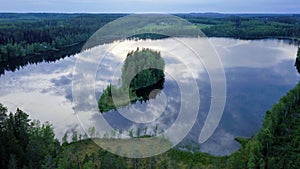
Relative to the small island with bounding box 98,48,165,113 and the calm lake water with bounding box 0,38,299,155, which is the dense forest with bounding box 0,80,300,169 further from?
the small island with bounding box 98,48,165,113

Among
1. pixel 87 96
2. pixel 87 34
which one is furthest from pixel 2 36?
pixel 87 96

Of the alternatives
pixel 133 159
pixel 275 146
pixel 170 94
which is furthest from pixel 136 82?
pixel 275 146

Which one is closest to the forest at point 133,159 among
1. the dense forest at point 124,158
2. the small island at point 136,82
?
the dense forest at point 124,158

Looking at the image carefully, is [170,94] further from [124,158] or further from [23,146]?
[23,146]

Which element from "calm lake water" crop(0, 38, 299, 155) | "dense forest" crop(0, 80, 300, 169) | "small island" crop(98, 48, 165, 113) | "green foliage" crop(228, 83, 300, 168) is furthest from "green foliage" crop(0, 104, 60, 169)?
"small island" crop(98, 48, 165, 113)

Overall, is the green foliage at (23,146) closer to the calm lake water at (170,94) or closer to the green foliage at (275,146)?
the calm lake water at (170,94)

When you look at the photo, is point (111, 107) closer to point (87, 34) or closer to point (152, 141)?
point (152, 141)
